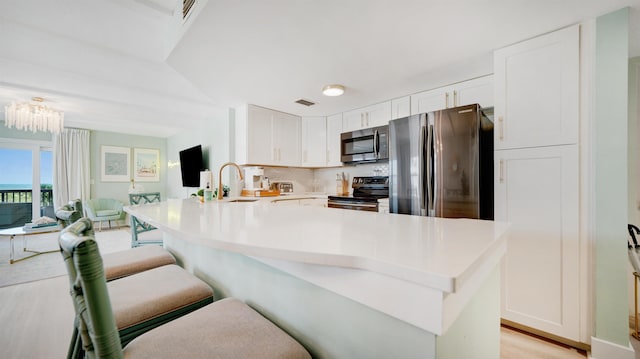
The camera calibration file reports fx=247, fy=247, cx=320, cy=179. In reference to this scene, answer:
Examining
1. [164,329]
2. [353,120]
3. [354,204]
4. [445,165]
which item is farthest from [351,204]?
[164,329]

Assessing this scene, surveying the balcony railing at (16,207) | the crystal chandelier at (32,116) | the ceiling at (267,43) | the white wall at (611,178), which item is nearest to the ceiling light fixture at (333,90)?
the ceiling at (267,43)

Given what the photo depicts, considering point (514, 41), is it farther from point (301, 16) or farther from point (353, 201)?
point (353, 201)

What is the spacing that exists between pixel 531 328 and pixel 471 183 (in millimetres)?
1137

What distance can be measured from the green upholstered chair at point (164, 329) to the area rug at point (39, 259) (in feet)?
9.74

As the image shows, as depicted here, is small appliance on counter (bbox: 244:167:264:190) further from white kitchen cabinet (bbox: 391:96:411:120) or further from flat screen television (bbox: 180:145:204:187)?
white kitchen cabinet (bbox: 391:96:411:120)

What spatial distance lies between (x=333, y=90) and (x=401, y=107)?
94 cm

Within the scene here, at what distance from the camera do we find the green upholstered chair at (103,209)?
5410 mm

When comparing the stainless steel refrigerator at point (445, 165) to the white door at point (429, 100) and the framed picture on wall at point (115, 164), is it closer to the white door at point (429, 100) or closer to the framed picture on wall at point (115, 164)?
the white door at point (429, 100)

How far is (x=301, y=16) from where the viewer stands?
1657 millimetres

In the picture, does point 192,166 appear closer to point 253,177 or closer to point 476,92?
point 253,177

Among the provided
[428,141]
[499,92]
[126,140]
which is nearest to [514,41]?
[499,92]

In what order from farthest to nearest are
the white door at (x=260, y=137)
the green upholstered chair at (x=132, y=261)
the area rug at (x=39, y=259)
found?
1. the white door at (x=260, y=137)
2. the area rug at (x=39, y=259)
3. the green upholstered chair at (x=132, y=261)

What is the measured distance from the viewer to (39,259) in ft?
12.0

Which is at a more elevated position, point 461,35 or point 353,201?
point 461,35
